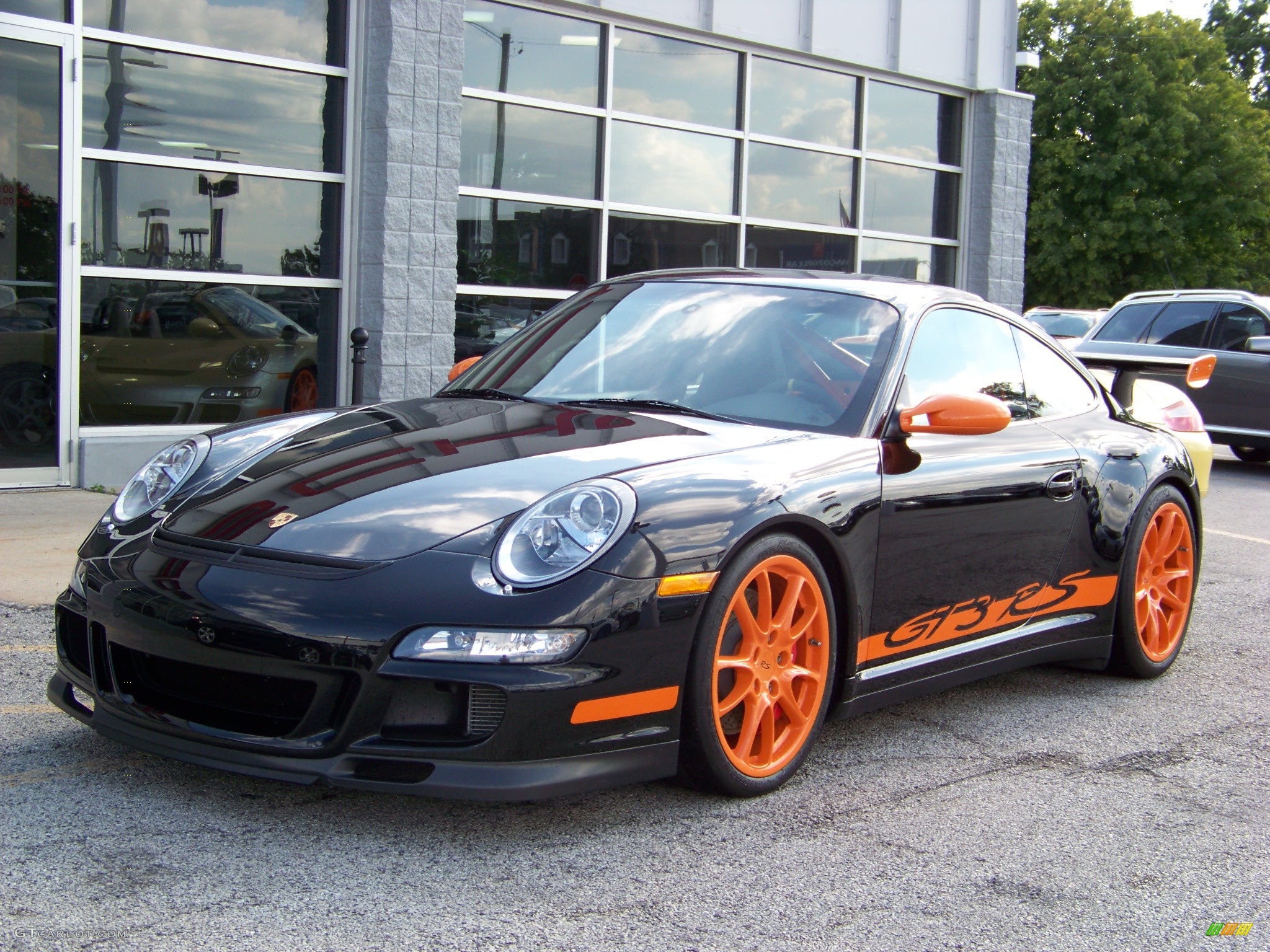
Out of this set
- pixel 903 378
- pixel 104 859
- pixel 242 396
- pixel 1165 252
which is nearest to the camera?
pixel 104 859

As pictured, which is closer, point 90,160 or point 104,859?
A: point 104,859

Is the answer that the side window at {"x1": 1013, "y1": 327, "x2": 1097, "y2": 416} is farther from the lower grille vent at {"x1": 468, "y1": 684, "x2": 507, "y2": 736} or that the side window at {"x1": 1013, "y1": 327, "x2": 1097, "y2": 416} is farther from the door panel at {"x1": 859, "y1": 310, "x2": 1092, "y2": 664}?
the lower grille vent at {"x1": 468, "y1": 684, "x2": 507, "y2": 736}

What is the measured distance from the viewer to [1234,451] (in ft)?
49.2

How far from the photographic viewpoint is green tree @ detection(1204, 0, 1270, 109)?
60062mm

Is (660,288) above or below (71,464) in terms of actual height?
above

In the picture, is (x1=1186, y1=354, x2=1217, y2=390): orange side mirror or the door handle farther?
(x1=1186, y1=354, x2=1217, y2=390): orange side mirror

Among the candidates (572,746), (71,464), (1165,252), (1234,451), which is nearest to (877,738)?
(572,746)

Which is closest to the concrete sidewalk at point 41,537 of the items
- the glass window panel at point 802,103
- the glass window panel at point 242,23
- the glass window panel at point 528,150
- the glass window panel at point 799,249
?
the glass window panel at point 242,23

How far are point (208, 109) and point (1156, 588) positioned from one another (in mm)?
6666

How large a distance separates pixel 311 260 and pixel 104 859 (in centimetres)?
704

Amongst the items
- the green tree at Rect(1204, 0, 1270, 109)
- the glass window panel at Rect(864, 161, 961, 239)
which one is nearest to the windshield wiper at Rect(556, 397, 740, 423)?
the glass window panel at Rect(864, 161, 961, 239)

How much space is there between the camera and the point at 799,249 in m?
12.5

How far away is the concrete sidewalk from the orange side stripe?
278cm

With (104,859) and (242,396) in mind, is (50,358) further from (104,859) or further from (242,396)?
(104,859)
